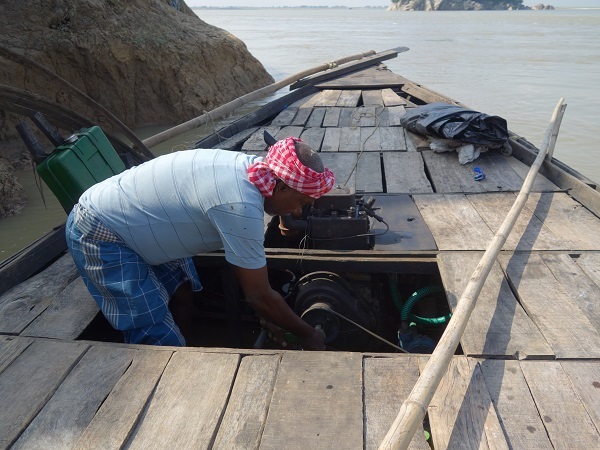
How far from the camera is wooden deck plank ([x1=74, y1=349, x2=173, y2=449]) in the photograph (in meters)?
1.58

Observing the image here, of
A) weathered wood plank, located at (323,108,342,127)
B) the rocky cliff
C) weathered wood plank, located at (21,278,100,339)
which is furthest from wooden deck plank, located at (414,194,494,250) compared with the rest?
the rocky cliff

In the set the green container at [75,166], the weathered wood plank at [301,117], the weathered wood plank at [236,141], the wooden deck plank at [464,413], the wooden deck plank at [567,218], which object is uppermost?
the green container at [75,166]

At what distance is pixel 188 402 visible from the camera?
172 cm

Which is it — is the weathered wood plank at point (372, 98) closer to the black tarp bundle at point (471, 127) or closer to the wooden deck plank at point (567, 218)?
the black tarp bundle at point (471, 127)

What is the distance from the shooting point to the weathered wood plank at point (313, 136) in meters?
4.65

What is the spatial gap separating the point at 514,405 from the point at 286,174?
1159mm

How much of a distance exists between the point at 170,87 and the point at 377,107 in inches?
202

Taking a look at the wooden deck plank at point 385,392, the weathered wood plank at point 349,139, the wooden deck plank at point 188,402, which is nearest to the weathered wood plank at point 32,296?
the wooden deck plank at point 188,402

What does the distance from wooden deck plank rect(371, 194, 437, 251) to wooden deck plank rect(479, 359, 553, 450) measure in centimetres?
95

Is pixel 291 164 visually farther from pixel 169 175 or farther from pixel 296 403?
pixel 296 403

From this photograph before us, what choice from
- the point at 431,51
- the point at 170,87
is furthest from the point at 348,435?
the point at 431,51

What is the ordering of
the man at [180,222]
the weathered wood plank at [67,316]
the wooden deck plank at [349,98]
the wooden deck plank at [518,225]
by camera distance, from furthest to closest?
the wooden deck plank at [349,98]
the wooden deck plank at [518,225]
the weathered wood plank at [67,316]
the man at [180,222]

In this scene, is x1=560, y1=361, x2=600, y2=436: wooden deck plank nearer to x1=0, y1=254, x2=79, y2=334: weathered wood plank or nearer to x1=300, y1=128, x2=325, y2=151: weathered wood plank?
x1=0, y1=254, x2=79, y2=334: weathered wood plank

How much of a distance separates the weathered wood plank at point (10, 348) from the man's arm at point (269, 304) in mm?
909
